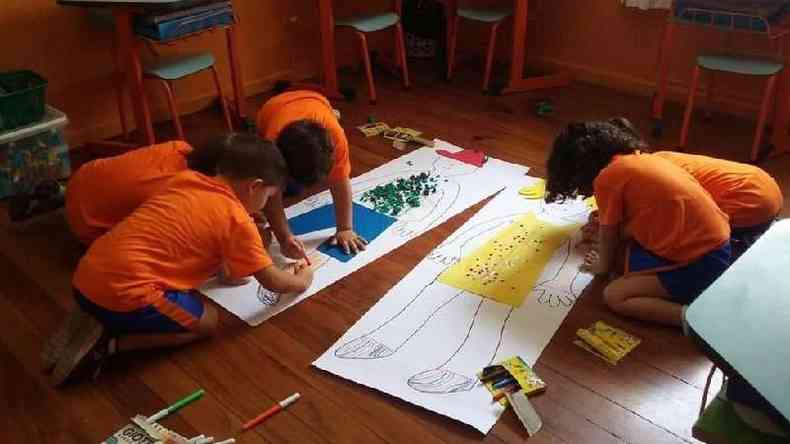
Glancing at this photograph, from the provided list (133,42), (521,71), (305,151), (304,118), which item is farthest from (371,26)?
(305,151)

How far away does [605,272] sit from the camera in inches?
76.9

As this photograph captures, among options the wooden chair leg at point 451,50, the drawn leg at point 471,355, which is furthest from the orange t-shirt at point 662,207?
the wooden chair leg at point 451,50

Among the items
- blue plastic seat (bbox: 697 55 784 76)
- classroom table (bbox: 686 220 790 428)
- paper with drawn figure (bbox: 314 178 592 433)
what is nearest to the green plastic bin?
paper with drawn figure (bbox: 314 178 592 433)

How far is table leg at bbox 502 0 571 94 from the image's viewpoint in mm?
3242

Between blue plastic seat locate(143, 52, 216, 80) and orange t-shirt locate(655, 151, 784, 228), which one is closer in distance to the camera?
orange t-shirt locate(655, 151, 784, 228)

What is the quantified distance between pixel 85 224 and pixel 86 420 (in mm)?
644

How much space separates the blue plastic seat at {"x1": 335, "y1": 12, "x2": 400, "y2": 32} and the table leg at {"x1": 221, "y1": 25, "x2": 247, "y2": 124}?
1.70 ft

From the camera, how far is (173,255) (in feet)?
5.34

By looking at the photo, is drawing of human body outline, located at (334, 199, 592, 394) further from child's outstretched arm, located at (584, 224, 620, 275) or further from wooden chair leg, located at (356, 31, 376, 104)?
wooden chair leg, located at (356, 31, 376, 104)

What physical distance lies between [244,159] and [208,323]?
432 mm

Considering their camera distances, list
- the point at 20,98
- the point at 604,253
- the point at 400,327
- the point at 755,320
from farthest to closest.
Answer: the point at 20,98 → the point at 604,253 → the point at 400,327 → the point at 755,320

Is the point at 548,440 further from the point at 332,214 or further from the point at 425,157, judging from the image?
the point at 425,157

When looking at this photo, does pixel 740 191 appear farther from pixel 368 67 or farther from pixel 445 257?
pixel 368 67

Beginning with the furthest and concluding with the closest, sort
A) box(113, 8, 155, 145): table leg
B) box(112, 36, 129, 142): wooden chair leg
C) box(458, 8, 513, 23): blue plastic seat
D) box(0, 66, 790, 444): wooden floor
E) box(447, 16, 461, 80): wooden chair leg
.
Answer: box(447, 16, 461, 80): wooden chair leg < box(458, 8, 513, 23): blue plastic seat < box(112, 36, 129, 142): wooden chair leg < box(113, 8, 155, 145): table leg < box(0, 66, 790, 444): wooden floor
